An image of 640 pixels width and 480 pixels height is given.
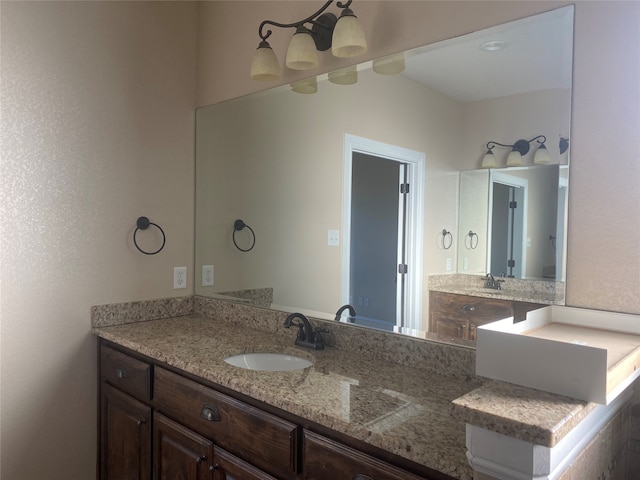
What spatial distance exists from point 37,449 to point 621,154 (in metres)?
2.34

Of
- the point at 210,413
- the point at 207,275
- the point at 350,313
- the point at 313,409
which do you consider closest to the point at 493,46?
the point at 350,313

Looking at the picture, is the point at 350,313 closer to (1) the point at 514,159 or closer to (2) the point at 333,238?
(2) the point at 333,238

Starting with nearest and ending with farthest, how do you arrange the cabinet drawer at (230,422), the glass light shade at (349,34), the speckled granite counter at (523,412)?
the speckled granite counter at (523,412) < the cabinet drawer at (230,422) < the glass light shade at (349,34)

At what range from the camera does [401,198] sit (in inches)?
66.4

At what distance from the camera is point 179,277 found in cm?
236

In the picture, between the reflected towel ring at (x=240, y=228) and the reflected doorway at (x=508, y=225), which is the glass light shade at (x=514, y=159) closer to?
the reflected doorway at (x=508, y=225)

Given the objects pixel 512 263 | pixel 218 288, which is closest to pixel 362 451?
pixel 512 263

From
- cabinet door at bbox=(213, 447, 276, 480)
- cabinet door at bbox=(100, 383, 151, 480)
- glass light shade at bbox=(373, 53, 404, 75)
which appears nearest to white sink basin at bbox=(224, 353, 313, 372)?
cabinet door at bbox=(213, 447, 276, 480)

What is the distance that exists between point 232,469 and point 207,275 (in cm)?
118

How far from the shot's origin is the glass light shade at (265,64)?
1876 millimetres

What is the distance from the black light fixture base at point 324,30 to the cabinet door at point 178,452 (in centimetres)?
151

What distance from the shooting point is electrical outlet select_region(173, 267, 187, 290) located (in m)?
2.34

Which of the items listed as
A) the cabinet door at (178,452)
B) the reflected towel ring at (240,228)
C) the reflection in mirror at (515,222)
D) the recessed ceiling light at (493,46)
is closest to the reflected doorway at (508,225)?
the reflection in mirror at (515,222)

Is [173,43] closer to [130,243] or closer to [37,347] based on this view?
[130,243]
